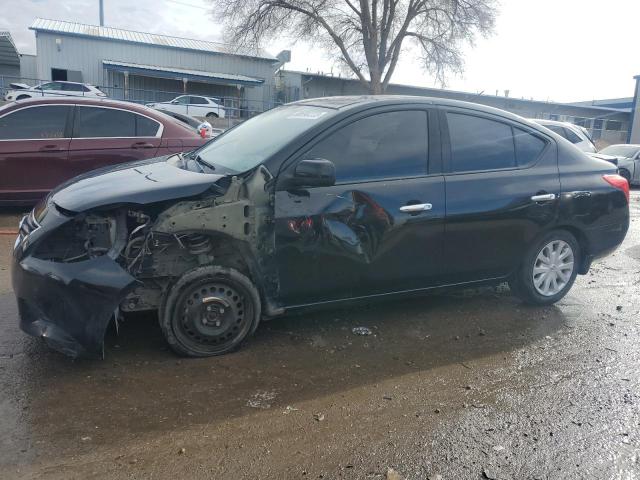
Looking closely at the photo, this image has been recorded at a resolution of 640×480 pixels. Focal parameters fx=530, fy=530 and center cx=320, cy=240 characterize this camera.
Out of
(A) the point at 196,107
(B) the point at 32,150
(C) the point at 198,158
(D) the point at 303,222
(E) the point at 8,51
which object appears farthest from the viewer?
(E) the point at 8,51

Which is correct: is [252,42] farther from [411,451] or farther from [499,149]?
[411,451]

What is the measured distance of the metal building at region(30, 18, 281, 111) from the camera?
3162 centimetres

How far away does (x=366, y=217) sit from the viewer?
3707 mm

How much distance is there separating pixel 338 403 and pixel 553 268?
2.61 metres

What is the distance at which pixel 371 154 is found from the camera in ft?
12.6

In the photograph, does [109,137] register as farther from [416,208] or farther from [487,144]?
[487,144]

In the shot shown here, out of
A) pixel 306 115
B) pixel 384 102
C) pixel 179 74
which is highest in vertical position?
pixel 179 74

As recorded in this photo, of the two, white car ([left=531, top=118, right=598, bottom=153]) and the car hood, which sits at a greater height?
white car ([left=531, top=118, right=598, bottom=153])

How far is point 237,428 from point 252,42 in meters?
30.5

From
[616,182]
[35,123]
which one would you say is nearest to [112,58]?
[35,123]

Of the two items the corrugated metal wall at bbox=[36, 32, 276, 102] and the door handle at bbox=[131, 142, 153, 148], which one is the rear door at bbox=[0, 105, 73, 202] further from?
the corrugated metal wall at bbox=[36, 32, 276, 102]

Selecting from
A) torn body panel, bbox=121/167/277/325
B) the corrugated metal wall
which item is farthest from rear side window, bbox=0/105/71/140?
the corrugated metal wall

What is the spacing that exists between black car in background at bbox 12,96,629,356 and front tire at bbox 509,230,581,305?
1cm

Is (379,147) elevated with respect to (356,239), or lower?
elevated
